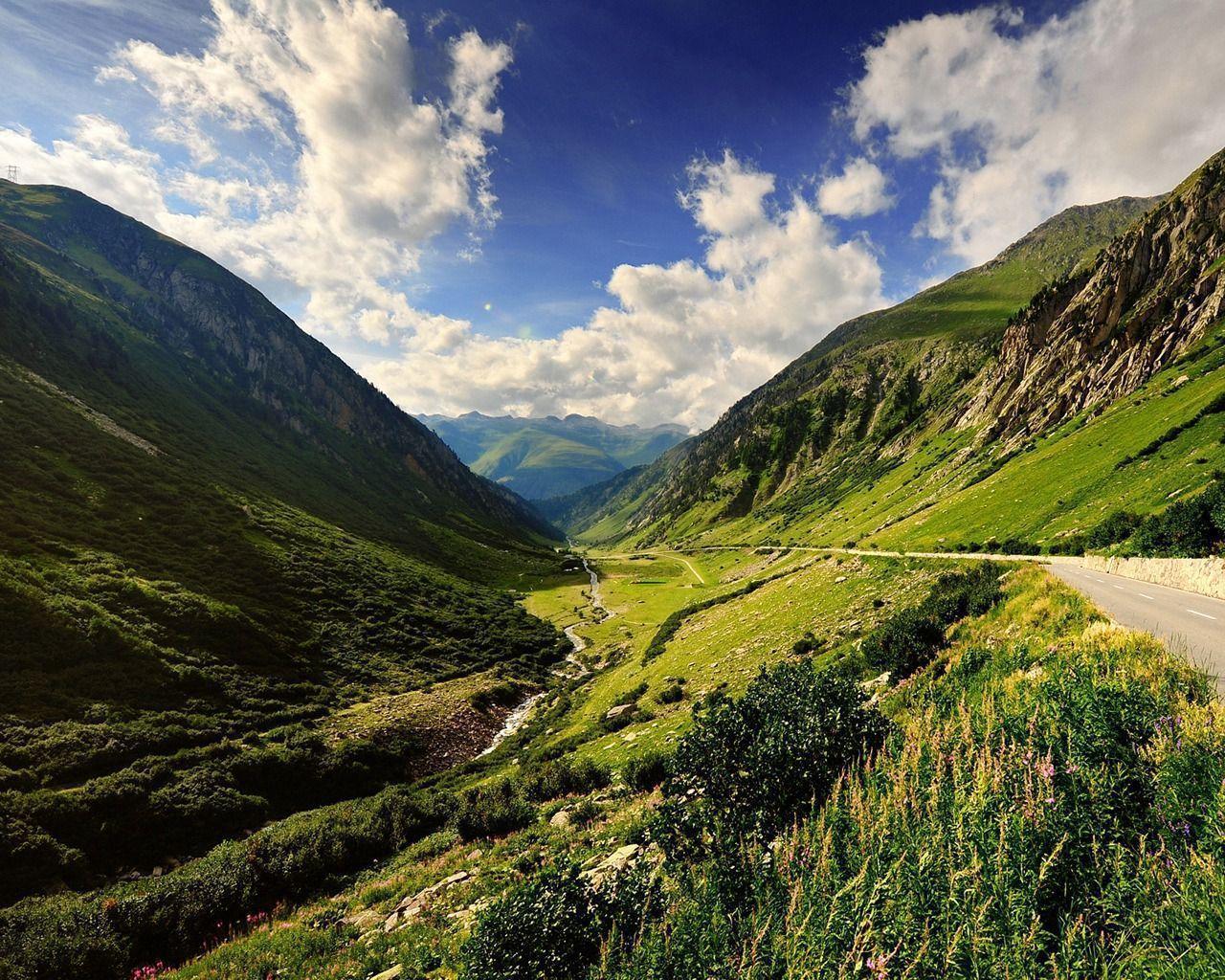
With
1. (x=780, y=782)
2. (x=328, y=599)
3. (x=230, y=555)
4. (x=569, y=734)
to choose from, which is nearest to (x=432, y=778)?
(x=569, y=734)

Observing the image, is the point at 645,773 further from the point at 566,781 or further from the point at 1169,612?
the point at 1169,612

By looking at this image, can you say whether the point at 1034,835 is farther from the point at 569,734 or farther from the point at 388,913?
the point at 569,734

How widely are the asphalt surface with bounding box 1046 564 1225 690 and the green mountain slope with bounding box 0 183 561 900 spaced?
4293cm

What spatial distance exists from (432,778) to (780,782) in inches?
1340

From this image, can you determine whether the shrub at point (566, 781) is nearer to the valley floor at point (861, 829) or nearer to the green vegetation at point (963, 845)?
the valley floor at point (861, 829)

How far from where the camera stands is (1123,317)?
94375 mm

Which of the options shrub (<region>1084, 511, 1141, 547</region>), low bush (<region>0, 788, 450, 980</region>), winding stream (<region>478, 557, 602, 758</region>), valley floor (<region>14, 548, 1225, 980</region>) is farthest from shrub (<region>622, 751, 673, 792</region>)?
shrub (<region>1084, 511, 1141, 547</region>)

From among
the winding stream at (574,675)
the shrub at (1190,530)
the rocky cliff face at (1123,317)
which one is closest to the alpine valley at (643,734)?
the shrub at (1190,530)

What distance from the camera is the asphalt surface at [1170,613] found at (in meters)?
13.3

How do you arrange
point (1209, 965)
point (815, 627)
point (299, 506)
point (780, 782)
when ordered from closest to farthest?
point (1209, 965) → point (780, 782) → point (815, 627) → point (299, 506)

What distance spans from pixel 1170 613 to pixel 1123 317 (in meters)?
118

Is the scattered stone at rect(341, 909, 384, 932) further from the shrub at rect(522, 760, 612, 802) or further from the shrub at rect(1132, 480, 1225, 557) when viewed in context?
the shrub at rect(1132, 480, 1225, 557)

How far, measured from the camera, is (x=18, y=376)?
81.9m

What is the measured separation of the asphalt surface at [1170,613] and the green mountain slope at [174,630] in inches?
1690
